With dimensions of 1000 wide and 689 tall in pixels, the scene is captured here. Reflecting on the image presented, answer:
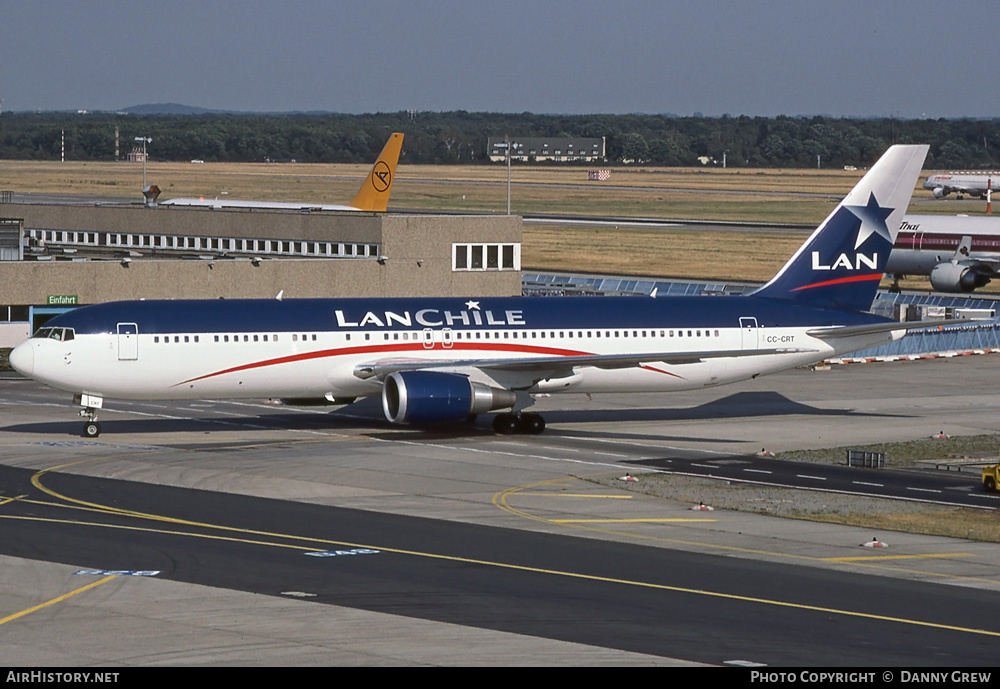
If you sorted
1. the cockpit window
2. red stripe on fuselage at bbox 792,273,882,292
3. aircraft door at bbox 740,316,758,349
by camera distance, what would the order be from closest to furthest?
the cockpit window, aircraft door at bbox 740,316,758,349, red stripe on fuselage at bbox 792,273,882,292

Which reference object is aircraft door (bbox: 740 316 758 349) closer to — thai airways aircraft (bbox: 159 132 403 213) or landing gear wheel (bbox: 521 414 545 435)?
landing gear wheel (bbox: 521 414 545 435)

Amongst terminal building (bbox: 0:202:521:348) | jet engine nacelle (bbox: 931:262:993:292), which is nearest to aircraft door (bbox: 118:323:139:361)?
terminal building (bbox: 0:202:521:348)

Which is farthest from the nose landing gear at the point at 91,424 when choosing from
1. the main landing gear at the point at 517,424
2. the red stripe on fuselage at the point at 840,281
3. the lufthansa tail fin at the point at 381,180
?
→ the lufthansa tail fin at the point at 381,180

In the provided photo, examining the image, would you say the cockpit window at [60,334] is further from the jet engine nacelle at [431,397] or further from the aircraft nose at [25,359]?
the jet engine nacelle at [431,397]

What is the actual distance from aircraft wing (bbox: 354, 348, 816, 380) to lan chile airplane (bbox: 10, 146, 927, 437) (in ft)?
0.19

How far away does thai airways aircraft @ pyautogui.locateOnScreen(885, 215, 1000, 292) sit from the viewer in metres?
102

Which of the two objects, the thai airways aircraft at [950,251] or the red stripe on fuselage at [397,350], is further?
the thai airways aircraft at [950,251]

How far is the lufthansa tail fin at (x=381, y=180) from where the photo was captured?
99.9 m

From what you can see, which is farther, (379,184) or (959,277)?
(959,277)

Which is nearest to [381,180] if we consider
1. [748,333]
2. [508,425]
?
[748,333]

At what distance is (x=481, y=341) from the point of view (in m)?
49.7

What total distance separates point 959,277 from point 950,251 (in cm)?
594

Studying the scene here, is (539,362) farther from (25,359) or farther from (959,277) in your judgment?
(959,277)

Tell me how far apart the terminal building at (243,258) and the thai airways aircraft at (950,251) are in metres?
37.3
